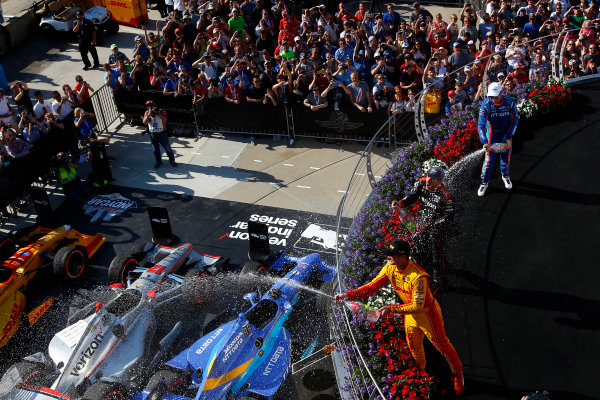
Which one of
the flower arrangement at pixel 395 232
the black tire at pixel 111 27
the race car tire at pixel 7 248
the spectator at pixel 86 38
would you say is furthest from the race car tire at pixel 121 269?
the black tire at pixel 111 27

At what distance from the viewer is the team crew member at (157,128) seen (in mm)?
16859

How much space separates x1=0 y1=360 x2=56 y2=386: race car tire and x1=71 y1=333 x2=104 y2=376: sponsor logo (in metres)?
0.66

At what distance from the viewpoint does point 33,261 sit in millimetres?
13461

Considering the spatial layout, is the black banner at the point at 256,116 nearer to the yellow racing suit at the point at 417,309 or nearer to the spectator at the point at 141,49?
the spectator at the point at 141,49

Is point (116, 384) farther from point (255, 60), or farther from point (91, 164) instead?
point (255, 60)

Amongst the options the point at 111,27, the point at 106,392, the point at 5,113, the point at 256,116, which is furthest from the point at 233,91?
the point at 106,392

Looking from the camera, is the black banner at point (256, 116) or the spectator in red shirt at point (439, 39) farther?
the spectator in red shirt at point (439, 39)

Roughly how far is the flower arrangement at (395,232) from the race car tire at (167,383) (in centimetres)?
287

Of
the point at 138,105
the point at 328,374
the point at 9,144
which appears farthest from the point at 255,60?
the point at 328,374

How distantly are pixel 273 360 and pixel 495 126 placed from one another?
5756mm

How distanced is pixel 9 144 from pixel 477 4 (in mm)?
15626

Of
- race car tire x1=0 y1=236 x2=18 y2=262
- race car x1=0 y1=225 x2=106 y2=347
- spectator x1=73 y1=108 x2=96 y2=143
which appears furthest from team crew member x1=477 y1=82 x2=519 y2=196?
spectator x1=73 y1=108 x2=96 y2=143

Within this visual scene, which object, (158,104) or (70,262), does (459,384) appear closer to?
(70,262)

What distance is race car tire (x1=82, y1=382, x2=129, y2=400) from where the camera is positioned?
32.8 ft
